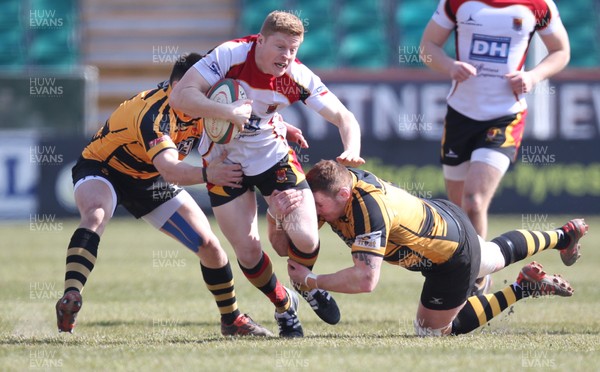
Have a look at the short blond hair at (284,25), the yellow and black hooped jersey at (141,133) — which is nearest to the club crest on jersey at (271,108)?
the short blond hair at (284,25)

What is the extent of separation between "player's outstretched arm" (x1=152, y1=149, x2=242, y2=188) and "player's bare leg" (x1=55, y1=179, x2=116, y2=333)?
65cm

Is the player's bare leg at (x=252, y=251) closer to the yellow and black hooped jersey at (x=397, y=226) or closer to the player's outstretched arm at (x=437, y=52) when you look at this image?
the yellow and black hooped jersey at (x=397, y=226)

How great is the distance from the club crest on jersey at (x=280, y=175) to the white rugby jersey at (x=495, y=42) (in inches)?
81.8

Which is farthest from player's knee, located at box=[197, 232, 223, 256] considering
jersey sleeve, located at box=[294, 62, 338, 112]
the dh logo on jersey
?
the dh logo on jersey

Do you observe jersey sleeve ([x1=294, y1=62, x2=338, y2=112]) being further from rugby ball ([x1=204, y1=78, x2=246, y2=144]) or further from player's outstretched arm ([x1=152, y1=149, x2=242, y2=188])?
player's outstretched arm ([x1=152, y1=149, x2=242, y2=188])

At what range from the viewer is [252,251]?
6.66 metres

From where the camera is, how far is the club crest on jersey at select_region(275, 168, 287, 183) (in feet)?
21.4

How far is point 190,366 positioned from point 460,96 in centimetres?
379

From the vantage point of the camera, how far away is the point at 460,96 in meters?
8.13

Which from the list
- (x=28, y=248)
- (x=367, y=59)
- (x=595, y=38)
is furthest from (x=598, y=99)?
(x=28, y=248)

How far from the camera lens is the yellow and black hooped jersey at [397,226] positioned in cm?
597

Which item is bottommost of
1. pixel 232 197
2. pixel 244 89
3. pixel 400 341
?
pixel 400 341

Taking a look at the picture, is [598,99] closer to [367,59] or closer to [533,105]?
[533,105]

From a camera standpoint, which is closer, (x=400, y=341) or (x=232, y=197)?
(x=400, y=341)
